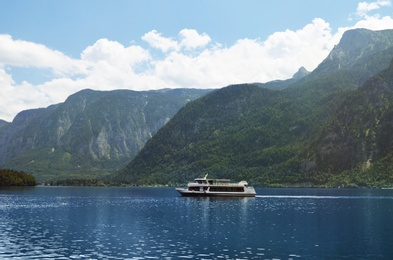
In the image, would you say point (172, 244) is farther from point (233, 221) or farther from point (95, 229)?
point (233, 221)

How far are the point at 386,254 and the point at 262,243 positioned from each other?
2012 cm

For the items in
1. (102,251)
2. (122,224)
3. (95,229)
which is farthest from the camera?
(122,224)

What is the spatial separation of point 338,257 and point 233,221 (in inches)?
2014

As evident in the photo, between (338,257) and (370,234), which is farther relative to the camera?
(370,234)

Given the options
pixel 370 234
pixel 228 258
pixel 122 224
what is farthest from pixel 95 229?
pixel 370 234

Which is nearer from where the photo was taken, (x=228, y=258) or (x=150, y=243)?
(x=228, y=258)

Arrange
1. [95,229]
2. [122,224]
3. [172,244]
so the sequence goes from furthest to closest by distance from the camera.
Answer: [122,224] → [95,229] → [172,244]

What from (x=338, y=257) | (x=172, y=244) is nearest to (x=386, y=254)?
(x=338, y=257)

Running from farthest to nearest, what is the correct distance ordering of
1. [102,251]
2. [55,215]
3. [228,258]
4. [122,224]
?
Result: [55,215], [122,224], [102,251], [228,258]

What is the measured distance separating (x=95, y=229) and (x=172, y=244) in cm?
2715

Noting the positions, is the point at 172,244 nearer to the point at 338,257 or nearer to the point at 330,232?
the point at 338,257

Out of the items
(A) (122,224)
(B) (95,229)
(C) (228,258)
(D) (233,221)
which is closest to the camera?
(C) (228,258)

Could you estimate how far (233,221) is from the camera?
116m

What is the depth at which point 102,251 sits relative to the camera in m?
72.4
